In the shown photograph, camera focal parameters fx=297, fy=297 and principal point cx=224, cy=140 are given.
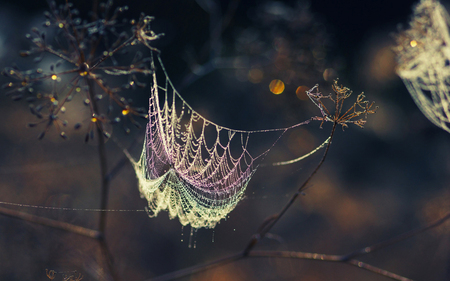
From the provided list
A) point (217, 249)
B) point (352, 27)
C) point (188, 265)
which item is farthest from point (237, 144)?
point (352, 27)

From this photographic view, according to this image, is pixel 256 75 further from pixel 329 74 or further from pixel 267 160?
pixel 267 160

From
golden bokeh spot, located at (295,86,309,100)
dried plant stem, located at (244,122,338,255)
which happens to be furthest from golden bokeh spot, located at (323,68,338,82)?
dried plant stem, located at (244,122,338,255)

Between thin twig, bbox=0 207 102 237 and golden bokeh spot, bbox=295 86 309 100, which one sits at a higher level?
golden bokeh spot, bbox=295 86 309 100

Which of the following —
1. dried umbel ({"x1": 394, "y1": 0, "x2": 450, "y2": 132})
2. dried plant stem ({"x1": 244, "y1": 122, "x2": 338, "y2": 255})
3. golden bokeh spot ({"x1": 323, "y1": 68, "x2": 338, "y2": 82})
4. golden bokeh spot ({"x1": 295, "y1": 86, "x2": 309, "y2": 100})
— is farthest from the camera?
golden bokeh spot ({"x1": 295, "y1": 86, "x2": 309, "y2": 100})

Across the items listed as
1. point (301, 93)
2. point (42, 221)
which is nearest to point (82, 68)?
point (42, 221)

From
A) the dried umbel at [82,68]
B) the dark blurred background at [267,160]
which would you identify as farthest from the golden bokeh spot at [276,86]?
the dried umbel at [82,68]

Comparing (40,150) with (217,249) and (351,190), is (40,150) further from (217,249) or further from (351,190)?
(351,190)

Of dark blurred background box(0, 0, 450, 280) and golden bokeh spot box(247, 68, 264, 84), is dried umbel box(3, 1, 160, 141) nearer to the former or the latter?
dark blurred background box(0, 0, 450, 280)
